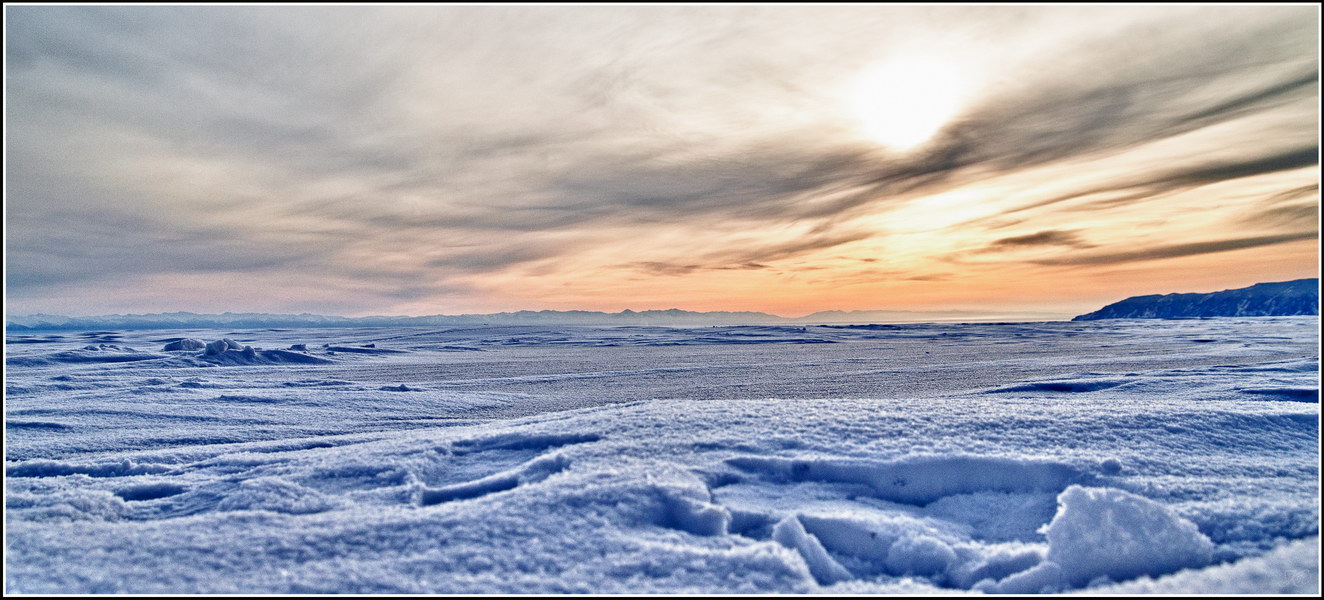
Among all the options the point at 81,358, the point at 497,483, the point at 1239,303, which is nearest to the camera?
the point at 497,483

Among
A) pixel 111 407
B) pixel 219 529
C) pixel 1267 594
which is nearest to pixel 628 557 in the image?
pixel 219 529

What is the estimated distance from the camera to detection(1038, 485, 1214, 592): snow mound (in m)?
2.06

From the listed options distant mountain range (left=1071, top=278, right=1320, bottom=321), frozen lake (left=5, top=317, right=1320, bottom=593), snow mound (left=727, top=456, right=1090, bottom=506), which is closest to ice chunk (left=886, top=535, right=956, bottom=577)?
frozen lake (left=5, top=317, right=1320, bottom=593)

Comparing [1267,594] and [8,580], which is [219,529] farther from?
[1267,594]

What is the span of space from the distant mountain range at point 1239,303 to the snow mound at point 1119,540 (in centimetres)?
10714

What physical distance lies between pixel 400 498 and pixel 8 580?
4.16ft

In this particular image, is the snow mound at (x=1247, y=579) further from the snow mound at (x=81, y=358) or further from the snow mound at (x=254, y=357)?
the snow mound at (x=81, y=358)

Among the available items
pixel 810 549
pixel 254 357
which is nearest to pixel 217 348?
pixel 254 357

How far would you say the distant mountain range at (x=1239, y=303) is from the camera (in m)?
82.7

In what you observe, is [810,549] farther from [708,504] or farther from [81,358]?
[81,358]

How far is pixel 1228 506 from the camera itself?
96.3 inches

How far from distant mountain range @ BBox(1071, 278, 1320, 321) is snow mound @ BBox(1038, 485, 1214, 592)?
10714 cm

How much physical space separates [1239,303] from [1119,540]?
120381 millimetres

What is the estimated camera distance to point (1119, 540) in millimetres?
2119
